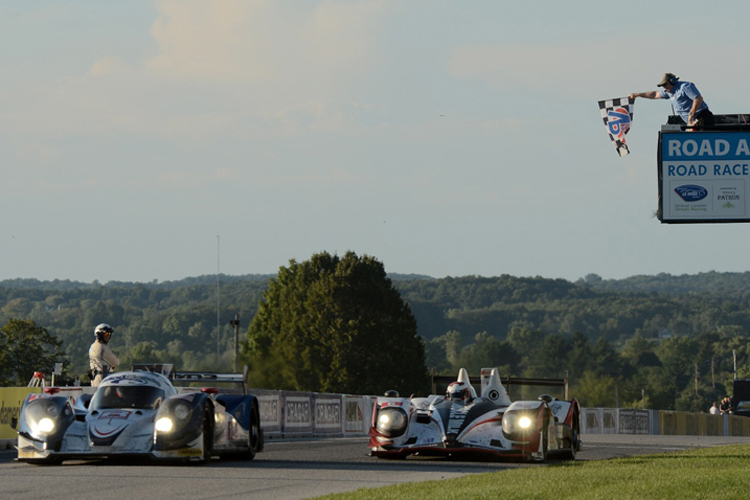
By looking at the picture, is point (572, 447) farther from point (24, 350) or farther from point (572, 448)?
point (24, 350)

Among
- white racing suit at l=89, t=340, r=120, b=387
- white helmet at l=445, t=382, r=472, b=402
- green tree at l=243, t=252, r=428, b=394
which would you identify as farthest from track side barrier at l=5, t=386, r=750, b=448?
green tree at l=243, t=252, r=428, b=394

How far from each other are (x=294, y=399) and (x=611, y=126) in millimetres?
12439

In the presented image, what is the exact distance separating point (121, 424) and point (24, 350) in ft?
211

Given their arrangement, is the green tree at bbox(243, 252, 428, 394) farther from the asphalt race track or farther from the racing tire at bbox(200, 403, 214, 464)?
the racing tire at bbox(200, 403, 214, 464)

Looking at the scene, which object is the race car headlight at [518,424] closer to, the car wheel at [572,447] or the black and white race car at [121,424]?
the car wheel at [572,447]

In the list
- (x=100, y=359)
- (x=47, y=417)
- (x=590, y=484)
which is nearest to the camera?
(x=590, y=484)

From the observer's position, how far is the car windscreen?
16625mm

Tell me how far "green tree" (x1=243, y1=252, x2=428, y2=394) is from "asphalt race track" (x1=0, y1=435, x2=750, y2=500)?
65538mm

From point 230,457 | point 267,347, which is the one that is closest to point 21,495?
point 230,457

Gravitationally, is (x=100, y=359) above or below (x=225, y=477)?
above

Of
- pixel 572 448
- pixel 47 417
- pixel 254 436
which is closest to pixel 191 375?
pixel 254 436

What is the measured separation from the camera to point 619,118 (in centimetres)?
2416

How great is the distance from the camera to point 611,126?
954 inches

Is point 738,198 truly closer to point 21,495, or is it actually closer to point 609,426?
A: point 21,495
